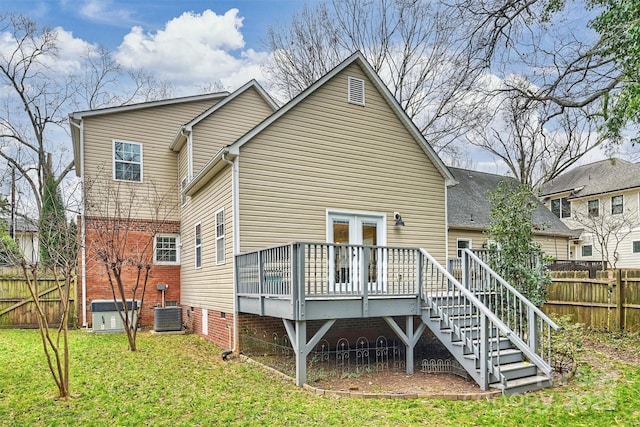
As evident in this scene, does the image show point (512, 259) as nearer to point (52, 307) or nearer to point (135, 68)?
point (52, 307)

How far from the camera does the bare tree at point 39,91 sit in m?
22.4

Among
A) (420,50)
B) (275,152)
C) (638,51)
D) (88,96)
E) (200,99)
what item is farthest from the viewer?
(88,96)

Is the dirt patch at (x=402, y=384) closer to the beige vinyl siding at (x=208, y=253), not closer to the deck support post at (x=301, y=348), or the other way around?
the deck support post at (x=301, y=348)

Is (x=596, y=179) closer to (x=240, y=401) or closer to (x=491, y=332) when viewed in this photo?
(x=491, y=332)

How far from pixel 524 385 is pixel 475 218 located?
1271 centimetres

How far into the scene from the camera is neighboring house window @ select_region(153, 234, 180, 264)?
14.5 meters

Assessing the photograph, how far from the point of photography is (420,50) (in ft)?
75.3

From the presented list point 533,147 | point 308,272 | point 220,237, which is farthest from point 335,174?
point 533,147

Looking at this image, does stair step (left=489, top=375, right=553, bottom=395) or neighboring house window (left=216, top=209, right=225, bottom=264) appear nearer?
stair step (left=489, top=375, right=553, bottom=395)

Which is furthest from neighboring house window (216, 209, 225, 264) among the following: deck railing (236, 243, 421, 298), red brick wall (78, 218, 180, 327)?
red brick wall (78, 218, 180, 327)

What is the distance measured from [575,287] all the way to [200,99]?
13.1 metres

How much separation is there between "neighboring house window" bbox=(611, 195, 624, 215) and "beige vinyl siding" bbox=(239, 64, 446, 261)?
18.7 meters

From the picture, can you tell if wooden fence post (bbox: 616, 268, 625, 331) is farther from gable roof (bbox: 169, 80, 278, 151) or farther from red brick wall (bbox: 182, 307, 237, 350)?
gable roof (bbox: 169, 80, 278, 151)

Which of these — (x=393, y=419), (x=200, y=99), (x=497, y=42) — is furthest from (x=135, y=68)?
(x=393, y=419)
